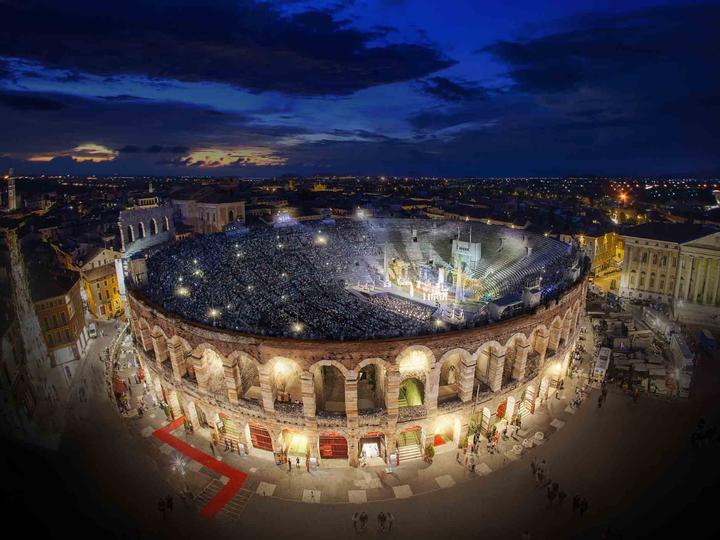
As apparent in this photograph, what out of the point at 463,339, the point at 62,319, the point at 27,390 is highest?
the point at 27,390

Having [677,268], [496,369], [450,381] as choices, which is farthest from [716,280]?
[450,381]

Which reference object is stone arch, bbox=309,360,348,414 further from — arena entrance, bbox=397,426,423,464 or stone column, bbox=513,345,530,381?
stone column, bbox=513,345,530,381

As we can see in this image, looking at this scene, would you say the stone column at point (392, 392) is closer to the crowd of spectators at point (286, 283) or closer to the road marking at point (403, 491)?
the crowd of spectators at point (286, 283)

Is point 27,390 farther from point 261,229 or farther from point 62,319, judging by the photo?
point 261,229

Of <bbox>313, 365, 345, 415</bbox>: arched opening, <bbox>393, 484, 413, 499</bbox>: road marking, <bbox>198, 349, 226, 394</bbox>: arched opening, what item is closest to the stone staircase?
<bbox>393, 484, 413, 499</bbox>: road marking

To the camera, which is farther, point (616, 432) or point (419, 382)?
point (419, 382)

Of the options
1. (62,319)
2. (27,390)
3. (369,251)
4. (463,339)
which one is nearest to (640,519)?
(463,339)

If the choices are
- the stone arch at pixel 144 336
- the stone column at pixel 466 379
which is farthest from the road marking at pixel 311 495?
the stone arch at pixel 144 336
